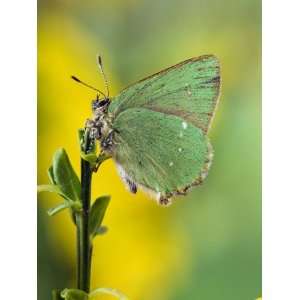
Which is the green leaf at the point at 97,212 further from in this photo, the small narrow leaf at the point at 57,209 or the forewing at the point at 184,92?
the forewing at the point at 184,92

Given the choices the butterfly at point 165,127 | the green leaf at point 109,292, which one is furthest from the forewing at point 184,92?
the green leaf at point 109,292

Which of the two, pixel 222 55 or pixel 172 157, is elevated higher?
pixel 222 55

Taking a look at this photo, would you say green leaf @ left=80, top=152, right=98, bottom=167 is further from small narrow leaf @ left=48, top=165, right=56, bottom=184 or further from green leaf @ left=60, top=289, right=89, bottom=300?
green leaf @ left=60, top=289, right=89, bottom=300

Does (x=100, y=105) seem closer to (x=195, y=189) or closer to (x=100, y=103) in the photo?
(x=100, y=103)

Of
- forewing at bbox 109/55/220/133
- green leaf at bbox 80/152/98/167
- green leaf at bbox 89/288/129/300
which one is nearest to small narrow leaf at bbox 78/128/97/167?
green leaf at bbox 80/152/98/167
